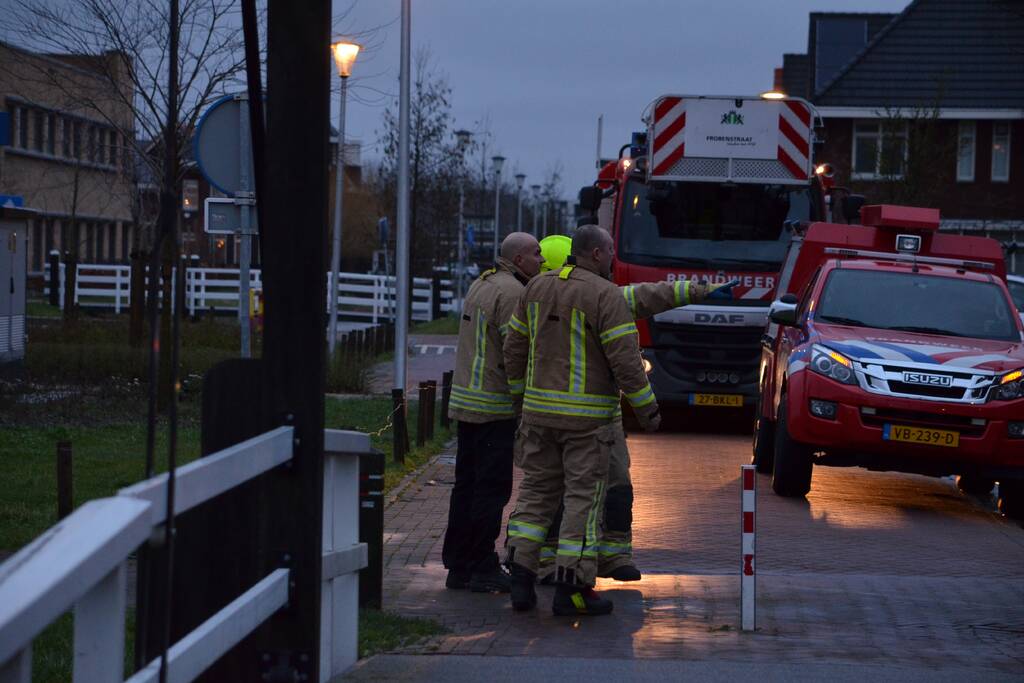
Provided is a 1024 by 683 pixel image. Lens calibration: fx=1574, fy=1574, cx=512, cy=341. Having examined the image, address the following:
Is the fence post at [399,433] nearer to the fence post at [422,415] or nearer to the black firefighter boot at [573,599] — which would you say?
the fence post at [422,415]

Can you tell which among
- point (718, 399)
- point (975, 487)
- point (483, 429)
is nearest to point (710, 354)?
point (718, 399)

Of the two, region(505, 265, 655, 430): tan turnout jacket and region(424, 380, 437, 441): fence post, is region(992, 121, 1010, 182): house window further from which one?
region(505, 265, 655, 430): tan turnout jacket

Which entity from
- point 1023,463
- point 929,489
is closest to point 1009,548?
point 1023,463

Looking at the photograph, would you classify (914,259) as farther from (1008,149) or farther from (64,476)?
(1008,149)

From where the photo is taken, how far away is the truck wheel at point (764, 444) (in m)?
13.4

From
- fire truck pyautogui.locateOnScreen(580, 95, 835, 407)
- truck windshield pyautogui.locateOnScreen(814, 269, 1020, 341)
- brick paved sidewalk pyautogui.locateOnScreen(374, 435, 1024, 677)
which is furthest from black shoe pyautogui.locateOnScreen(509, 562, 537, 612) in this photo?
fire truck pyautogui.locateOnScreen(580, 95, 835, 407)

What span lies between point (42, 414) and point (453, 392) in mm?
9654

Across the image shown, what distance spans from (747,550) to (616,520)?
44.7 inches

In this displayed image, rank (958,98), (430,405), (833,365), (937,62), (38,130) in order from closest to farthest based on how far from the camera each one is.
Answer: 1. (833,365)
2. (430,405)
3. (38,130)
4. (958,98)
5. (937,62)

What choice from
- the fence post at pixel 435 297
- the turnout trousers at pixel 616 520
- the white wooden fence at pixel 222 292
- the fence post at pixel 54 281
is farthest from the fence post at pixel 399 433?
the fence post at pixel 435 297

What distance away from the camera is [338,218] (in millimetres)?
27531

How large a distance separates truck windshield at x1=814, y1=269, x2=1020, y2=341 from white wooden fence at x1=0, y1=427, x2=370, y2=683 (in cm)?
825

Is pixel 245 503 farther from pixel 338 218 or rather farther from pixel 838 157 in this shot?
pixel 838 157

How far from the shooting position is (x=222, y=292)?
46031mm
